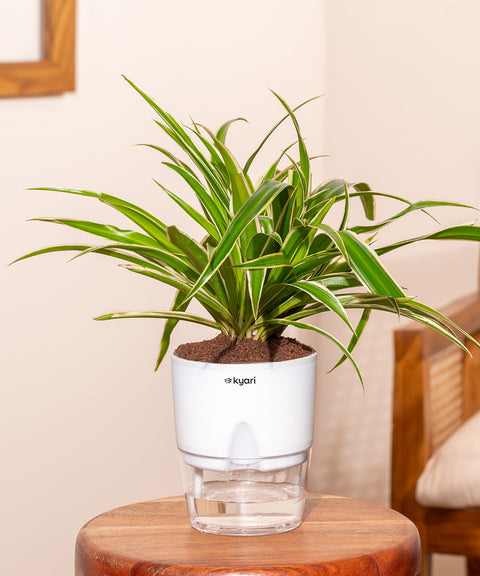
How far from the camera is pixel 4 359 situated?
1.50 meters

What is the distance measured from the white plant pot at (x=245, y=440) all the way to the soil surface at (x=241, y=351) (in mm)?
19

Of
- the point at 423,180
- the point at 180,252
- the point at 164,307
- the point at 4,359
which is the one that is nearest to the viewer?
the point at 180,252

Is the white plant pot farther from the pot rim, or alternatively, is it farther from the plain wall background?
the plain wall background

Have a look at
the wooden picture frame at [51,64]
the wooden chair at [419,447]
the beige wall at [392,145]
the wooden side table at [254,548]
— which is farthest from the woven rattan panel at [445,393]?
the wooden picture frame at [51,64]

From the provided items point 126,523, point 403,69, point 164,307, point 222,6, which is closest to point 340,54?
point 403,69

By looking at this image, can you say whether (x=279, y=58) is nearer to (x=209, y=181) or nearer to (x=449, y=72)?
(x=449, y=72)

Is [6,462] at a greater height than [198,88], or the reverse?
[198,88]

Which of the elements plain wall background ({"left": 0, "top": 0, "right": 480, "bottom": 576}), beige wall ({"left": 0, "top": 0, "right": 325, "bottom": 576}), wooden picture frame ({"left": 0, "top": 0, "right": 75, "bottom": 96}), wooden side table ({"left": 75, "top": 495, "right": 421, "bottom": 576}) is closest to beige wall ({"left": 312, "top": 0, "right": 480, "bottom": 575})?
plain wall background ({"left": 0, "top": 0, "right": 480, "bottom": 576})

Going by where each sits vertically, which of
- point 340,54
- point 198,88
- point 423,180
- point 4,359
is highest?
point 340,54

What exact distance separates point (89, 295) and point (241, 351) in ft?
2.58

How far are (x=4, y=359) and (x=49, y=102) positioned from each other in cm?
47

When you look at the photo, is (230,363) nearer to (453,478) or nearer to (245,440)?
(245,440)

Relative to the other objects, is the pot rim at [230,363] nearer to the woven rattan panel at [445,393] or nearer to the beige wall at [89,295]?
the beige wall at [89,295]

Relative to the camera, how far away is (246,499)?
0.94 meters
